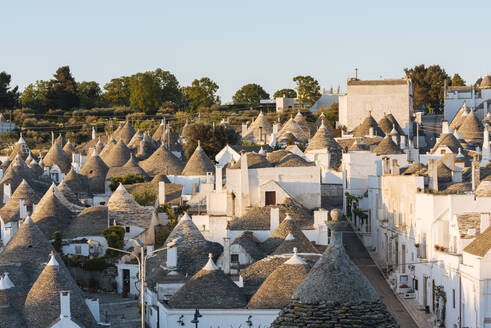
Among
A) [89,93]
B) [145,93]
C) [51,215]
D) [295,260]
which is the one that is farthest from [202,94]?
[295,260]

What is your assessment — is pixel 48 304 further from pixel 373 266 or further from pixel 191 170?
pixel 191 170

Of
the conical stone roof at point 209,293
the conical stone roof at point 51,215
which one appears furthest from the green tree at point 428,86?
the conical stone roof at point 209,293

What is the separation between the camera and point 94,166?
239ft

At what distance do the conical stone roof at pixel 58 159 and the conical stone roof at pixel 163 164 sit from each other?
33.7ft

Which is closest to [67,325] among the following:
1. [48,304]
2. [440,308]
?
[48,304]

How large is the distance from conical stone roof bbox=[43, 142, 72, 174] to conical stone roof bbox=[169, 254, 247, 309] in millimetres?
46040

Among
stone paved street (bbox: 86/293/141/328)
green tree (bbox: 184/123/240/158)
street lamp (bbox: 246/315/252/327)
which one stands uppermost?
green tree (bbox: 184/123/240/158)

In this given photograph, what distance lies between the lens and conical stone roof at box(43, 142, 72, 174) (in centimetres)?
8155

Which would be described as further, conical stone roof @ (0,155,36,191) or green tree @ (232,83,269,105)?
green tree @ (232,83,269,105)

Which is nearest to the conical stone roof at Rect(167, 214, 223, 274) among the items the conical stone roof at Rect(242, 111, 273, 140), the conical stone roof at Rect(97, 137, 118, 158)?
the conical stone roof at Rect(97, 137, 118, 158)

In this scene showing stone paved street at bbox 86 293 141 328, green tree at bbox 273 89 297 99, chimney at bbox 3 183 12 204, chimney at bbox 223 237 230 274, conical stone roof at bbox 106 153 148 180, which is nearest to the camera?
stone paved street at bbox 86 293 141 328

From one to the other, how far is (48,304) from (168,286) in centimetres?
549

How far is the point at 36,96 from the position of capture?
127688 mm

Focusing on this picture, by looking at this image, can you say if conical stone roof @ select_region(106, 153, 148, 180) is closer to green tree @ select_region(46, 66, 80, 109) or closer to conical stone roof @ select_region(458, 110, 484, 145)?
conical stone roof @ select_region(458, 110, 484, 145)
